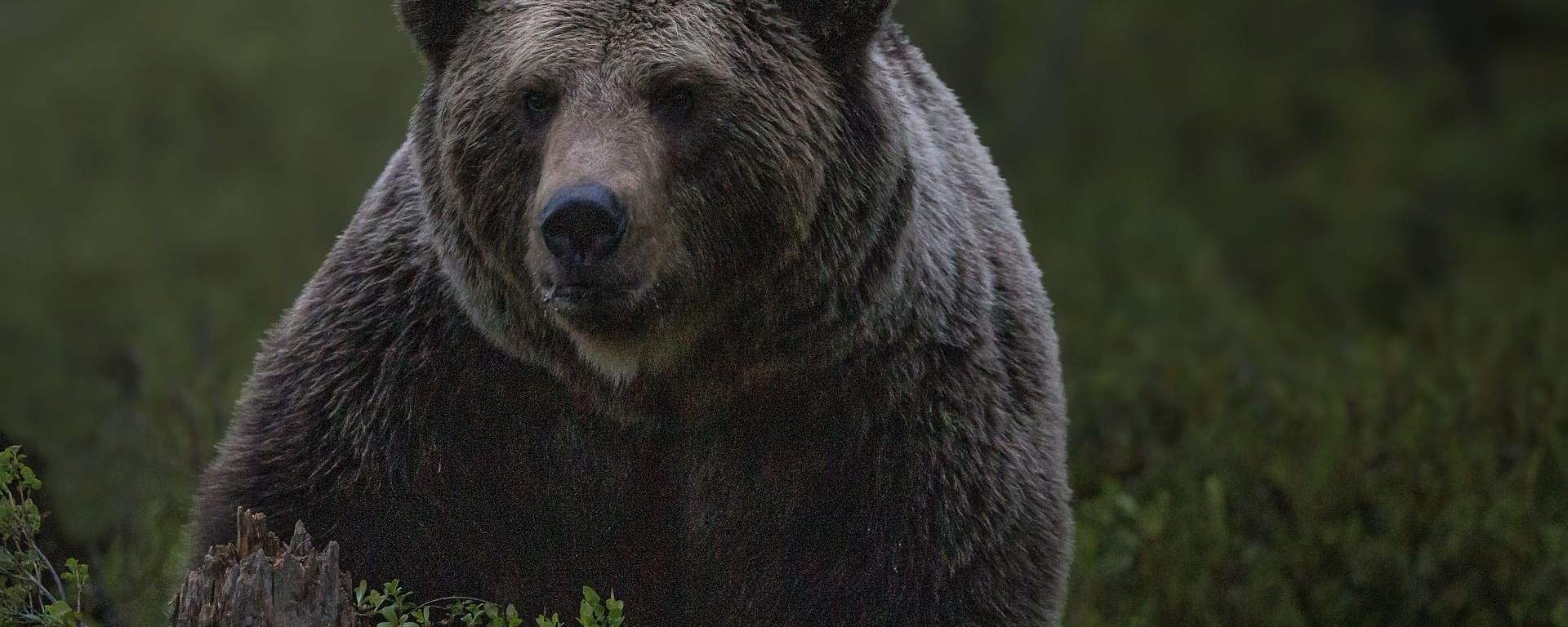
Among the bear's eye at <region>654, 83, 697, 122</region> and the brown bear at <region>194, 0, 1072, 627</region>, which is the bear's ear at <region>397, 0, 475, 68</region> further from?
the bear's eye at <region>654, 83, 697, 122</region>

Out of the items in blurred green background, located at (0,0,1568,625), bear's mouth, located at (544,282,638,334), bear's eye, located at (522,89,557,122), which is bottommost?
blurred green background, located at (0,0,1568,625)

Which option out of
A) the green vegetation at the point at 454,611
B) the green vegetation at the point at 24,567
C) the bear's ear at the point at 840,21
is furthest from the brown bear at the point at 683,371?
the green vegetation at the point at 24,567

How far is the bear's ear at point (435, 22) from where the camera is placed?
376cm

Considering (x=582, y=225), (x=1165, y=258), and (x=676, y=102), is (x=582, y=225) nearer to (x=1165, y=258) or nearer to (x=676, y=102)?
(x=676, y=102)

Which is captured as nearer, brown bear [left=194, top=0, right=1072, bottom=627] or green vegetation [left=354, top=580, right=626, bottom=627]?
green vegetation [left=354, top=580, right=626, bottom=627]

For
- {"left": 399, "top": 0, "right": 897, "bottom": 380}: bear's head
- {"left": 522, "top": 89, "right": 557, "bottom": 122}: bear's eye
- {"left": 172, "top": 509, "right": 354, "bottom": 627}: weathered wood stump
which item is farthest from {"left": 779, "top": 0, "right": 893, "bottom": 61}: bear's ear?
{"left": 172, "top": 509, "right": 354, "bottom": 627}: weathered wood stump

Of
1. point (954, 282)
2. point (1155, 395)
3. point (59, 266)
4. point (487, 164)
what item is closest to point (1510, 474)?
point (1155, 395)

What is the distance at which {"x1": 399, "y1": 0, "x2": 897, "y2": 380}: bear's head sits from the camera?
3.41m

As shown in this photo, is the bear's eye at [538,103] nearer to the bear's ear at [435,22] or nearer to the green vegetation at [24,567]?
the bear's ear at [435,22]

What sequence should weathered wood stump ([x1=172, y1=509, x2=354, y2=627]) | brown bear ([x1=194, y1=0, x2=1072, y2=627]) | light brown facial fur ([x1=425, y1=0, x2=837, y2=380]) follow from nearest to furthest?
weathered wood stump ([x1=172, y1=509, x2=354, y2=627]) < light brown facial fur ([x1=425, y1=0, x2=837, y2=380]) < brown bear ([x1=194, y1=0, x2=1072, y2=627])

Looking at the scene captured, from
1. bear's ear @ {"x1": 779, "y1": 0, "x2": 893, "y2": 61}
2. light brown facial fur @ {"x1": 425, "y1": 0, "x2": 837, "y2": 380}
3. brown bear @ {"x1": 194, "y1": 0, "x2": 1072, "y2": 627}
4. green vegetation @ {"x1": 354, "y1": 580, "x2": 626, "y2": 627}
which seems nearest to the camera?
green vegetation @ {"x1": 354, "y1": 580, "x2": 626, "y2": 627}

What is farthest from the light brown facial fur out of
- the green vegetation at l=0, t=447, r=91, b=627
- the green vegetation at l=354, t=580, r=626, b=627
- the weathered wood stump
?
the green vegetation at l=0, t=447, r=91, b=627

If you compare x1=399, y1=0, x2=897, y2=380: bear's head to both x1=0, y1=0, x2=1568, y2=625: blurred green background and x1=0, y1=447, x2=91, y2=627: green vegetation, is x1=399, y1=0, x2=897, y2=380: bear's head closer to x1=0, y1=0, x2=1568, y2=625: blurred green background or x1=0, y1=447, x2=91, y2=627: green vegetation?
x1=0, y1=447, x2=91, y2=627: green vegetation

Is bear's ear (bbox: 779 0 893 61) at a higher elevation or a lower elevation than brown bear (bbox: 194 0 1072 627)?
higher
